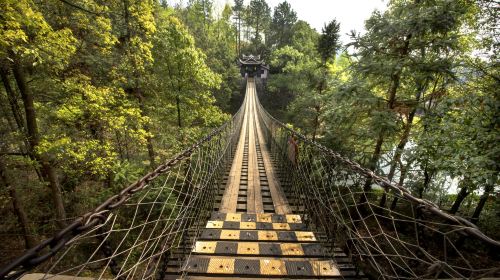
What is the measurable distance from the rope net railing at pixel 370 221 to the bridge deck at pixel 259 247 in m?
0.19

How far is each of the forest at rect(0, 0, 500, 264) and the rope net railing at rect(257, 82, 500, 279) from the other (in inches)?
42.5

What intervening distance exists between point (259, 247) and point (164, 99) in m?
7.01

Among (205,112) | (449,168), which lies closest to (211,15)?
(205,112)

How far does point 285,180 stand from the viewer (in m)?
4.49

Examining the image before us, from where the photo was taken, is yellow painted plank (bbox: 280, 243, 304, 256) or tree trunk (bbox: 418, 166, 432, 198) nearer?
yellow painted plank (bbox: 280, 243, 304, 256)

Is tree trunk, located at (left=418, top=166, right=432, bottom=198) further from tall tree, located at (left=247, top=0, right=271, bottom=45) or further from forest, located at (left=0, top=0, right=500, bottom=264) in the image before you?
tall tree, located at (left=247, top=0, right=271, bottom=45)

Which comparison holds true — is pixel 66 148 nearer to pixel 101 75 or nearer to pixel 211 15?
pixel 101 75

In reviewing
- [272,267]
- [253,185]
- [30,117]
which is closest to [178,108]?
[30,117]

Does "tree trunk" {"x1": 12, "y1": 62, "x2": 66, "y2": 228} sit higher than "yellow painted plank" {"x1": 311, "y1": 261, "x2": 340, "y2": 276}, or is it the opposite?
"tree trunk" {"x1": 12, "y1": 62, "x2": 66, "y2": 228}

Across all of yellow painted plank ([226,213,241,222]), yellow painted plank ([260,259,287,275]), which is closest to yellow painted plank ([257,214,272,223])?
yellow painted plank ([226,213,241,222])

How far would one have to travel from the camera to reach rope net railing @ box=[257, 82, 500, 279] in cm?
110

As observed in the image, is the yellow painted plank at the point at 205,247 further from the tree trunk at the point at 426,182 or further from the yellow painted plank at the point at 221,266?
the tree trunk at the point at 426,182

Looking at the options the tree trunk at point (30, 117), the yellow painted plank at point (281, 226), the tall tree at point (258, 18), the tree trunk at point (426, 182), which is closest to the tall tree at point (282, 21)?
the tall tree at point (258, 18)

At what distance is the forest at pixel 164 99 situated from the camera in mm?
3467
